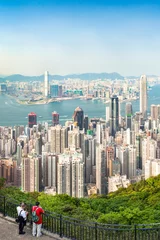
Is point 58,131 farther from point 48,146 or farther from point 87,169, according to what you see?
point 87,169

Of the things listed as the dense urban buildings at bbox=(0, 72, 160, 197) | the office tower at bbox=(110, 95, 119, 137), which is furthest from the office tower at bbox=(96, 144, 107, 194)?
the office tower at bbox=(110, 95, 119, 137)

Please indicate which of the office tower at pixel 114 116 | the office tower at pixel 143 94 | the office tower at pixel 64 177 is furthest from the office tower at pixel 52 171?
the office tower at pixel 143 94

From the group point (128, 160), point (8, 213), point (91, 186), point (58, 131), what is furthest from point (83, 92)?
point (8, 213)

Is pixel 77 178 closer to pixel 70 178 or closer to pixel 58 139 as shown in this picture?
pixel 70 178

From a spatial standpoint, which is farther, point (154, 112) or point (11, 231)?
point (154, 112)

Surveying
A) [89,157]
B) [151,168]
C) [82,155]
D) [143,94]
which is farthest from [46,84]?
[151,168]

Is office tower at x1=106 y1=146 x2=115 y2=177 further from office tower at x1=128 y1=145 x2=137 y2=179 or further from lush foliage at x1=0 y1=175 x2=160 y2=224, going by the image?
lush foliage at x1=0 y1=175 x2=160 y2=224
